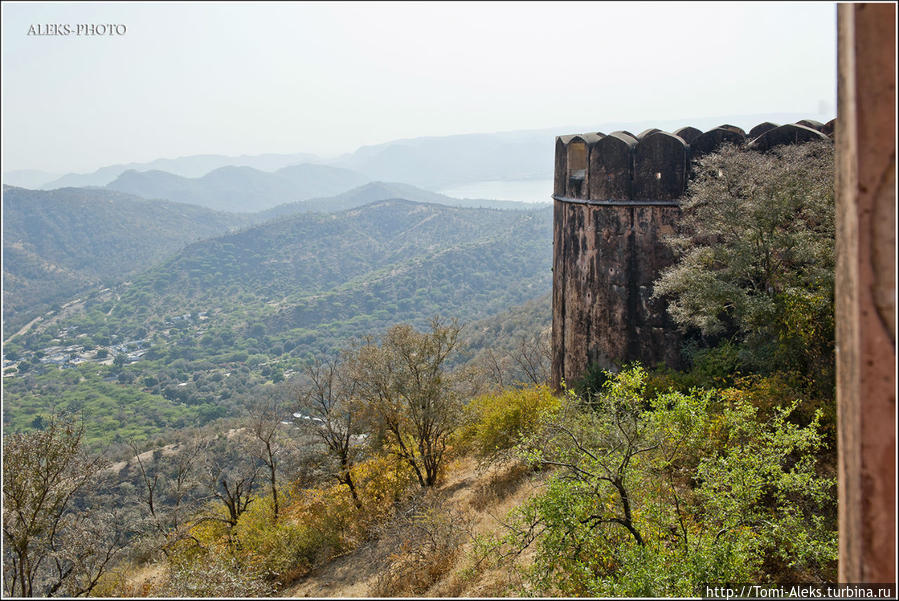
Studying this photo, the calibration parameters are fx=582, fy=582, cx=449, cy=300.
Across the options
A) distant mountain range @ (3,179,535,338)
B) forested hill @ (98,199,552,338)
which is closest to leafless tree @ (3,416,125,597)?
forested hill @ (98,199,552,338)

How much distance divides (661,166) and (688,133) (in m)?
0.84

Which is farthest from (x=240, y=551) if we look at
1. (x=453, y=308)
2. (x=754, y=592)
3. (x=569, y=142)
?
(x=453, y=308)

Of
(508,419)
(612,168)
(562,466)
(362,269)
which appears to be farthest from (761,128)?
(362,269)

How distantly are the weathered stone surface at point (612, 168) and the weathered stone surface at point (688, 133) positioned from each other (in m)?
0.76

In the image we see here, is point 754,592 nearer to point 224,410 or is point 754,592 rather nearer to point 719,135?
point 719,135

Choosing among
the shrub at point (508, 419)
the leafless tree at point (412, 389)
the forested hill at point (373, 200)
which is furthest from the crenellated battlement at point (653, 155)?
the forested hill at point (373, 200)

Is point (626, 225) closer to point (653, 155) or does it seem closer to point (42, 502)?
point (653, 155)

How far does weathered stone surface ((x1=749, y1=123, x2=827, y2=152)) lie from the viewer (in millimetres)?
8625

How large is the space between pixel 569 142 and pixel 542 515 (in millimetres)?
7636

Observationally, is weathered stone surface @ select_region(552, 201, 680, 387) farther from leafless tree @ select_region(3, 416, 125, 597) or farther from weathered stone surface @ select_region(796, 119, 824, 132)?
leafless tree @ select_region(3, 416, 125, 597)

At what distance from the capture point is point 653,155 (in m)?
9.50

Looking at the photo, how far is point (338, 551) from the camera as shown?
11.0m

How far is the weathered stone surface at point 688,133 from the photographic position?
968 centimetres

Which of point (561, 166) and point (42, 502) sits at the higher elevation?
point (561, 166)
